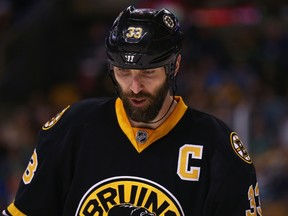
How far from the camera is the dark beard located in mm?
3035

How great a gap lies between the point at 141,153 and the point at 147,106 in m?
0.20

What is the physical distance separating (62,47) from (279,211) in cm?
470

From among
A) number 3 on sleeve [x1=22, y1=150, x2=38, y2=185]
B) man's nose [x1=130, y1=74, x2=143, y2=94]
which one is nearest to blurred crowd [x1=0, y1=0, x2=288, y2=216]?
number 3 on sleeve [x1=22, y1=150, x2=38, y2=185]

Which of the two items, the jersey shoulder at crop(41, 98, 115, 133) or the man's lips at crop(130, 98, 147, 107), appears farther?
the jersey shoulder at crop(41, 98, 115, 133)

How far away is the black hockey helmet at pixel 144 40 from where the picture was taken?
301 centimetres

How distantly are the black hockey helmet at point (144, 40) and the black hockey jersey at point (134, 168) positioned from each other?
0.25 metres

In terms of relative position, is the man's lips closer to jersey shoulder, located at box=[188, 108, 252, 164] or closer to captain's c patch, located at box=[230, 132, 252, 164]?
jersey shoulder, located at box=[188, 108, 252, 164]

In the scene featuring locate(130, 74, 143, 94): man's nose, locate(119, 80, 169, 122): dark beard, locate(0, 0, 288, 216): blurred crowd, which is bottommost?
locate(0, 0, 288, 216): blurred crowd

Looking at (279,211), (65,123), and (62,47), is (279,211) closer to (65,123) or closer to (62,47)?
(65,123)

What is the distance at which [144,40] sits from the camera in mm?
3045

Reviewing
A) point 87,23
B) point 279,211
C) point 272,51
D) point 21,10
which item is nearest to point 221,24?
point 272,51

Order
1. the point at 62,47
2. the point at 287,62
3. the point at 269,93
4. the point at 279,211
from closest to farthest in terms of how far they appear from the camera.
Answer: the point at 279,211 < the point at 269,93 < the point at 287,62 < the point at 62,47

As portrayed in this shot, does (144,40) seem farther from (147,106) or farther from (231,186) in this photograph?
(231,186)

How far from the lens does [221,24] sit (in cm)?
954
